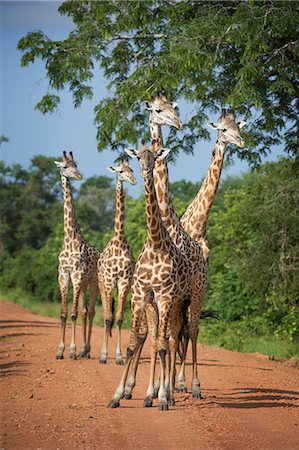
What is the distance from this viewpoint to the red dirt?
699 centimetres

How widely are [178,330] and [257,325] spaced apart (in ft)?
30.3

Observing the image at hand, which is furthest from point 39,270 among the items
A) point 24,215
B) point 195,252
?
point 195,252

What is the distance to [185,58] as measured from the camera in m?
12.8

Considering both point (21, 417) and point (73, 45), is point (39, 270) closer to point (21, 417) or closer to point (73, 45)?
point (73, 45)

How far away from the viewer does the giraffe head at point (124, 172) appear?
12594 mm

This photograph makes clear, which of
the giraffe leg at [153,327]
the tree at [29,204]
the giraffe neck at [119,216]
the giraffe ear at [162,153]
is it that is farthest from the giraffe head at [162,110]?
the tree at [29,204]

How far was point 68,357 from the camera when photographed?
13219mm

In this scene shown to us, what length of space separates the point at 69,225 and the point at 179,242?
4182 millimetres

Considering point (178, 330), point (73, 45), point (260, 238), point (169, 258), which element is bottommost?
point (178, 330)

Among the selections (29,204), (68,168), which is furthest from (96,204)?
(68,168)

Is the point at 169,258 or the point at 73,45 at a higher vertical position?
the point at 73,45

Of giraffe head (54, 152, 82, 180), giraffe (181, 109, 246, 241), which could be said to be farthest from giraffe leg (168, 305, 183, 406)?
giraffe head (54, 152, 82, 180)

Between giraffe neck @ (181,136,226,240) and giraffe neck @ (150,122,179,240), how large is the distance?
1032 mm

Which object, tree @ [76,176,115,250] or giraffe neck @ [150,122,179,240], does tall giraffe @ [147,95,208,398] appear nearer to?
giraffe neck @ [150,122,179,240]
